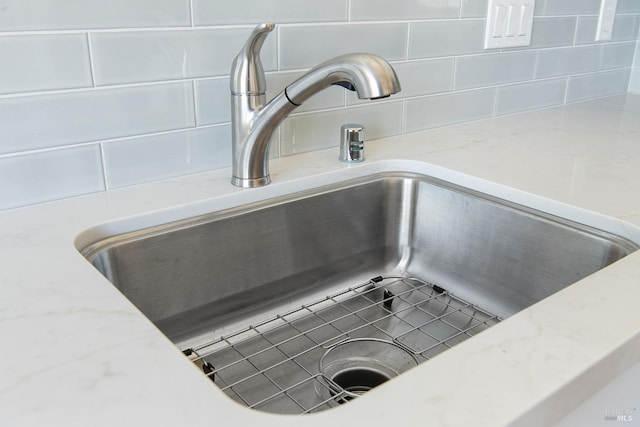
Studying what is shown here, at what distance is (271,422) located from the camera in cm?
→ 39

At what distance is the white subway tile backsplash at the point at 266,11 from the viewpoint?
82 cm

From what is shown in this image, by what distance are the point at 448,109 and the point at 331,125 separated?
0.31 m

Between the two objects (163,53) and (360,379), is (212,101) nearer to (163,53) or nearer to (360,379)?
(163,53)

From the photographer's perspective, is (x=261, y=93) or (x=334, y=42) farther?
(x=334, y=42)

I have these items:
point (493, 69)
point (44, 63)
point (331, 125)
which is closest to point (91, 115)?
point (44, 63)

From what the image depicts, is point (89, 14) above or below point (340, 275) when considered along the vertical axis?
above


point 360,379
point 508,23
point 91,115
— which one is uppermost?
point 508,23

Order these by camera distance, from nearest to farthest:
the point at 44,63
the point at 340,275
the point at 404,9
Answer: the point at 44,63
the point at 340,275
the point at 404,9

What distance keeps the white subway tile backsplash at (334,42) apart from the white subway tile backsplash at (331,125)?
0.09m

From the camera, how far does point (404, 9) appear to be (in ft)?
3.45

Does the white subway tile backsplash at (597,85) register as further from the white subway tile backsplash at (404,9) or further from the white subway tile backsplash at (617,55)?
the white subway tile backsplash at (404,9)

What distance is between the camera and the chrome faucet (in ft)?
2.24

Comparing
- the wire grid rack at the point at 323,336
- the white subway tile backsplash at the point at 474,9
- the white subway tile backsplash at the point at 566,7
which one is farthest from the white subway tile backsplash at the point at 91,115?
the white subway tile backsplash at the point at 566,7

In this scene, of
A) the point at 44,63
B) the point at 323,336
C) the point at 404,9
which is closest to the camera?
the point at 44,63
